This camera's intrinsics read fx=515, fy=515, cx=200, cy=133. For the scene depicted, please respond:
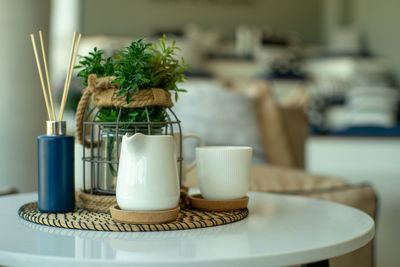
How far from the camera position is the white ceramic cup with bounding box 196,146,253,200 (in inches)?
31.4

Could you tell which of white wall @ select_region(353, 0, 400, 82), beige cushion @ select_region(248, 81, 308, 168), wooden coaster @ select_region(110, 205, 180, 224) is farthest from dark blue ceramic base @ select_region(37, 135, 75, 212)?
white wall @ select_region(353, 0, 400, 82)

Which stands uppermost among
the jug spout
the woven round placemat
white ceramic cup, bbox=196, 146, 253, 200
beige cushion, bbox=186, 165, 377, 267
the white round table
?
the jug spout

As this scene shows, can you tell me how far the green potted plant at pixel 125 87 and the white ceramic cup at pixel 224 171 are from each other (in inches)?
3.5

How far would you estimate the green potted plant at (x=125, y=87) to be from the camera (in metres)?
0.75

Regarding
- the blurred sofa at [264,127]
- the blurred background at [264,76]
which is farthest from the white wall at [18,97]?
the blurred sofa at [264,127]

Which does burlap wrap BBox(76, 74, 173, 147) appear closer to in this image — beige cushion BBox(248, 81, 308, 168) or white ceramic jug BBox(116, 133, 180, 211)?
white ceramic jug BBox(116, 133, 180, 211)

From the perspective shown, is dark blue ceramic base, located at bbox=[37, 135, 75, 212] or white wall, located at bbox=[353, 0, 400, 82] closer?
dark blue ceramic base, located at bbox=[37, 135, 75, 212]

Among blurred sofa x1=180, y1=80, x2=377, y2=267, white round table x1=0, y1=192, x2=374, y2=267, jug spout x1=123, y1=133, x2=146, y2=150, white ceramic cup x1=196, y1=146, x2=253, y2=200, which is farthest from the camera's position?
blurred sofa x1=180, y1=80, x2=377, y2=267

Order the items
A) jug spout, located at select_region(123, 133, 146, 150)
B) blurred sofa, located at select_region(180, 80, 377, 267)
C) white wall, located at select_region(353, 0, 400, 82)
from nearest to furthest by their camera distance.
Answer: jug spout, located at select_region(123, 133, 146, 150)
blurred sofa, located at select_region(180, 80, 377, 267)
white wall, located at select_region(353, 0, 400, 82)

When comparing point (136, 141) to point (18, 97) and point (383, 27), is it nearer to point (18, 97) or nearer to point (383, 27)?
point (18, 97)

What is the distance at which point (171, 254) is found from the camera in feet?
1.93

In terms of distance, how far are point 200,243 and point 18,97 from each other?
1528 mm

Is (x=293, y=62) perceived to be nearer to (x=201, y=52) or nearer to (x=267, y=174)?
(x=201, y=52)

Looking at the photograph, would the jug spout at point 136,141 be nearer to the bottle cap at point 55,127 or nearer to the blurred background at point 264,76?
the bottle cap at point 55,127
